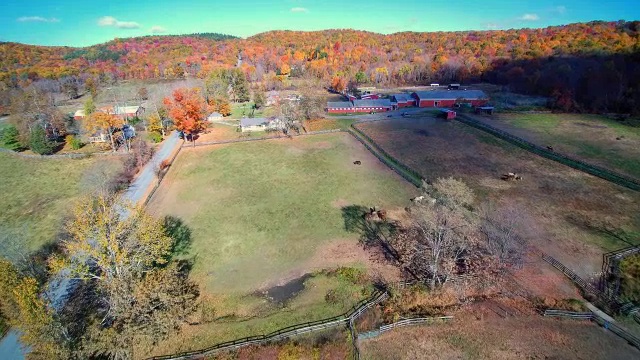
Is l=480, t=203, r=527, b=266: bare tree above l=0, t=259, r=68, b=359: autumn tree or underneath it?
underneath

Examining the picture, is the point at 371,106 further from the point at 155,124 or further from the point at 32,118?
the point at 32,118

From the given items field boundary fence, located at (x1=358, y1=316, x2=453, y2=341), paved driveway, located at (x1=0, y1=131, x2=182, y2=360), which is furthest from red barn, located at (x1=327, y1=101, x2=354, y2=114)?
field boundary fence, located at (x1=358, y1=316, x2=453, y2=341)

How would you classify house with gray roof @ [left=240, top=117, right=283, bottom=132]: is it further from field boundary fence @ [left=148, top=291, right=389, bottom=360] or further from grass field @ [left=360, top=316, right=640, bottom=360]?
grass field @ [left=360, top=316, right=640, bottom=360]

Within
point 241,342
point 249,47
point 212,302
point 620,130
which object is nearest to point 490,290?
point 241,342

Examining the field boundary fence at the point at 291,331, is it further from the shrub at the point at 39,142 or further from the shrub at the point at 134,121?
the shrub at the point at 134,121

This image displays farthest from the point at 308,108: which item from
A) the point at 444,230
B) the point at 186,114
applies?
the point at 444,230

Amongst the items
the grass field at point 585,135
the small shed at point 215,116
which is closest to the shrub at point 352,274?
the grass field at point 585,135
